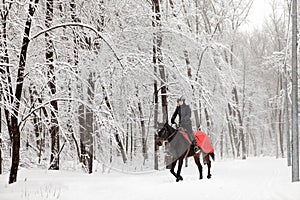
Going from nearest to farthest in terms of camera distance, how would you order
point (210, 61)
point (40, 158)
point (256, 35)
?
1. point (40, 158)
2. point (210, 61)
3. point (256, 35)

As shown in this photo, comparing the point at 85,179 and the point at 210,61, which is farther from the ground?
the point at 210,61

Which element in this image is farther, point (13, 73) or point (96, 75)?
point (96, 75)

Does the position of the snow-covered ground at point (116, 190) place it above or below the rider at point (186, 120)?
below

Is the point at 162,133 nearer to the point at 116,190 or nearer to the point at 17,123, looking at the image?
the point at 116,190

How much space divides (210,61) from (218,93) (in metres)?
2.13

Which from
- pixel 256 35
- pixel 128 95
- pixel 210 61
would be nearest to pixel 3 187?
pixel 128 95

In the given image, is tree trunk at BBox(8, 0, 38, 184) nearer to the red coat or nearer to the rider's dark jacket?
the rider's dark jacket

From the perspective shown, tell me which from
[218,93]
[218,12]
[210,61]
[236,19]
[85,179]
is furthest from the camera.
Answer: [236,19]

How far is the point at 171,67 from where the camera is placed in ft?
49.7

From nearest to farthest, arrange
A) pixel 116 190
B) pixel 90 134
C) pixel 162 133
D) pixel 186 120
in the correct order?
pixel 116 190 < pixel 162 133 < pixel 186 120 < pixel 90 134

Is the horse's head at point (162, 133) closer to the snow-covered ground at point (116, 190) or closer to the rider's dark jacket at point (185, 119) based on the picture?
the rider's dark jacket at point (185, 119)

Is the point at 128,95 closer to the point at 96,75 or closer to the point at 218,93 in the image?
the point at 96,75

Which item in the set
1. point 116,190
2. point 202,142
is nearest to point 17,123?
point 116,190

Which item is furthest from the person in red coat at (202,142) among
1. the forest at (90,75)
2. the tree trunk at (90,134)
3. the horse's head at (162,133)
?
the tree trunk at (90,134)
